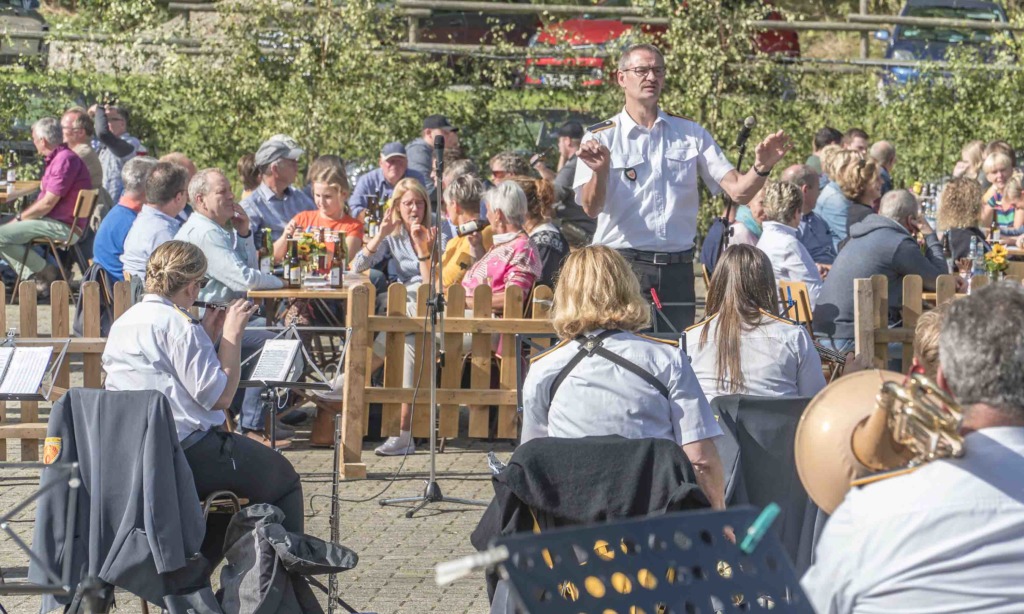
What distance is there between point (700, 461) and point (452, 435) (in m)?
3.55

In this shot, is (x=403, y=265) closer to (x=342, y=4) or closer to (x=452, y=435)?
(x=452, y=435)

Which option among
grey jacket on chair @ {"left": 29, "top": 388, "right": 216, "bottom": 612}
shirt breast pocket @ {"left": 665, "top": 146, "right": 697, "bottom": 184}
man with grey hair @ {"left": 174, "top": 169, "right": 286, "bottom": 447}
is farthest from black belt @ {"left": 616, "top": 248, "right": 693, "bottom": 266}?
grey jacket on chair @ {"left": 29, "top": 388, "right": 216, "bottom": 612}

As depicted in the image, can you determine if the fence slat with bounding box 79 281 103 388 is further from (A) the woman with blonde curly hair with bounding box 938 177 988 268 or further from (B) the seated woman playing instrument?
(A) the woman with blonde curly hair with bounding box 938 177 988 268

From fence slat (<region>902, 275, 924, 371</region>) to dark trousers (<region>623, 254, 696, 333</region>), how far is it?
1329 millimetres

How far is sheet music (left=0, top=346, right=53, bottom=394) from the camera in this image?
583 cm

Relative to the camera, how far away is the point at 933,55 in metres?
18.3

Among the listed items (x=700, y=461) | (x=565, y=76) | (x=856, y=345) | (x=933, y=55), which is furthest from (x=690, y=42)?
(x=700, y=461)

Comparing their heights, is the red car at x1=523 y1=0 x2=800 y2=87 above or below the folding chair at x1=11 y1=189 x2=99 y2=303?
above

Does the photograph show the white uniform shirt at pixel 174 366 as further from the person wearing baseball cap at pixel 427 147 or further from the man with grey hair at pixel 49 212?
the man with grey hair at pixel 49 212

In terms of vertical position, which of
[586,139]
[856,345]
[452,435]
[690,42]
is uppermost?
[690,42]

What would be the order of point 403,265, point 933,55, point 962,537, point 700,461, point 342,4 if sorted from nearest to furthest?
point 962,537
point 700,461
point 403,265
point 342,4
point 933,55

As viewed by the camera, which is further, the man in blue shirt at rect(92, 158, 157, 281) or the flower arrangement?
the man in blue shirt at rect(92, 158, 157, 281)

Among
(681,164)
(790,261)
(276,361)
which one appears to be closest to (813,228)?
(790,261)

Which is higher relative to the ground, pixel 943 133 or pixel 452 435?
pixel 943 133
